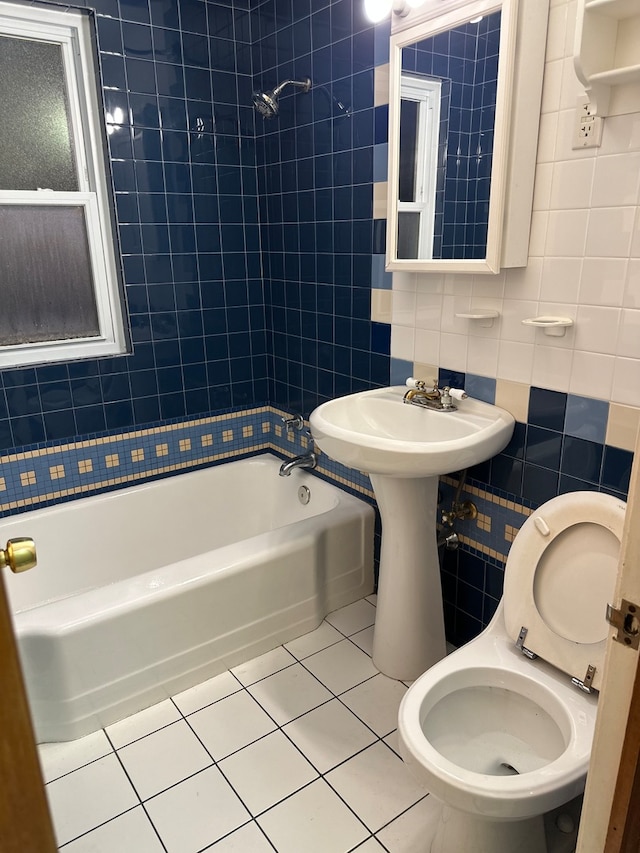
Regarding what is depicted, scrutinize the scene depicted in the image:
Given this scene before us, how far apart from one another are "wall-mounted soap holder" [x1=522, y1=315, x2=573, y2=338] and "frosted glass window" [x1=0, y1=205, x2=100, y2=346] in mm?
1711

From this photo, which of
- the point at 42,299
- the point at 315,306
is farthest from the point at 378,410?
the point at 42,299

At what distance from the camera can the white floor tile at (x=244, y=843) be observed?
1.45 metres

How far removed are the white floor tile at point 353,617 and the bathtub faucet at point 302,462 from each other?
591 millimetres

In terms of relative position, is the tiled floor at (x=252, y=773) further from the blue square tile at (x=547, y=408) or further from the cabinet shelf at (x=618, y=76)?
the cabinet shelf at (x=618, y=76)

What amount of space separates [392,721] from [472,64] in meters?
1.88

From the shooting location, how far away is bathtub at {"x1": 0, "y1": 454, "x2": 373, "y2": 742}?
5.76 feet

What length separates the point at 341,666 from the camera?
6.77 ft

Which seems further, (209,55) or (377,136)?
(209,55)

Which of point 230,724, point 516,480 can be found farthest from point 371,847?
point 516,480

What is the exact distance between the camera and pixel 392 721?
6.00 feet

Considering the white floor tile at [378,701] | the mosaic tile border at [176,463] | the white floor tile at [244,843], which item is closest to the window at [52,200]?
the mosaic tile border at [176,463]

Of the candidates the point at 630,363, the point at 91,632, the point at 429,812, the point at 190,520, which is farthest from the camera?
the point at 190,520

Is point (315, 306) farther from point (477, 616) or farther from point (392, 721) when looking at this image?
point (392, 721)

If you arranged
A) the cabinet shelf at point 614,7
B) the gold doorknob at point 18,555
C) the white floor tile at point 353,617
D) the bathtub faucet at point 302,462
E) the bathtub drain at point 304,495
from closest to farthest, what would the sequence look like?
the gold doorknob at point 18,555, the cabinet shelf at point 614,7, the white floor tile at point 353,617, the bathtub faucet at point 302,462, the bathtub drain at point 304,495
